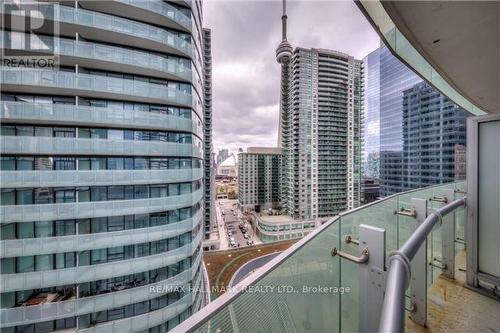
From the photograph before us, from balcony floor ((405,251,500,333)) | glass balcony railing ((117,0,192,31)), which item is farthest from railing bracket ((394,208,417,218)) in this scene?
glass balcony railing ((117,0,192,31))

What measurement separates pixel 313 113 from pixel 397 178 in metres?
15.6

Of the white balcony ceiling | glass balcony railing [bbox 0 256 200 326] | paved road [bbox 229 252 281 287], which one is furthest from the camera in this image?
paved road [bbox 229 252 281 287]

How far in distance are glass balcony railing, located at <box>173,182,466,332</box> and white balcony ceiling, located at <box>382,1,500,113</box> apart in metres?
1.42

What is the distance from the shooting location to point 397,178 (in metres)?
26.7

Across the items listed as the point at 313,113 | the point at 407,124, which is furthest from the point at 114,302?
the point at 407,124

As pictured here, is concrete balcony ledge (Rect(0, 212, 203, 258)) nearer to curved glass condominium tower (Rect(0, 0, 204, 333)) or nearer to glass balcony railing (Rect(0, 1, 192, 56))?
curved glass condominium tower (Rect(0, 0, 204, 333))

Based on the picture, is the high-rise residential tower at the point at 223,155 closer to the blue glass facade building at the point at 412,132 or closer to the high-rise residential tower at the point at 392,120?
the blue glass facade building at the point at 412,132

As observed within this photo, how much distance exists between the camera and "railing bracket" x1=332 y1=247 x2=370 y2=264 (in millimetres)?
1040

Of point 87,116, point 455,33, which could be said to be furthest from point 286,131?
point 455,33

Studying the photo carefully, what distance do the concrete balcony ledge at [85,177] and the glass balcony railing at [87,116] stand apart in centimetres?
180

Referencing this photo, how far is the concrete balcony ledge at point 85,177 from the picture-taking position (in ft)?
19.6

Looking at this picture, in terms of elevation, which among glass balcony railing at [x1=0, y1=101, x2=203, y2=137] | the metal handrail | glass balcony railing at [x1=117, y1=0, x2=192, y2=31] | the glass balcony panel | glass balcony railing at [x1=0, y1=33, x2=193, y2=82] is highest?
glass balcony railing at [x1=117, y1=0, x2=192, y2=31]

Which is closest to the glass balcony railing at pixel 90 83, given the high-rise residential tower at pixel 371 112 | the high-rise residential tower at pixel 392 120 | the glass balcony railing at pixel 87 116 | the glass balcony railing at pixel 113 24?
the glass balcony railing at pixel 87 116

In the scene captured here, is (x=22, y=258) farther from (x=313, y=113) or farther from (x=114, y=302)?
(x=313, y=113)
